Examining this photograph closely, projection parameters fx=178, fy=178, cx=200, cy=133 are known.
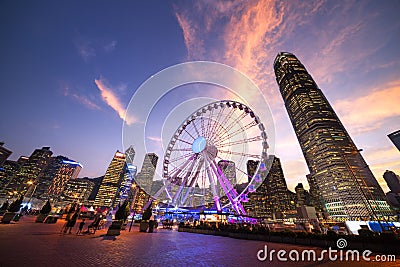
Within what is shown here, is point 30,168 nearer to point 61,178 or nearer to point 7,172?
point 7,172

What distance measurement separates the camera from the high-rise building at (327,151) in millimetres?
83619

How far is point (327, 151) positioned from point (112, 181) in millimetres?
176532

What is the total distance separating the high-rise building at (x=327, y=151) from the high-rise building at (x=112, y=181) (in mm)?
150813

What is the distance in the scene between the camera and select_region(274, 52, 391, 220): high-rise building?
83619 millimetres

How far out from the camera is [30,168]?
14600 centimetres

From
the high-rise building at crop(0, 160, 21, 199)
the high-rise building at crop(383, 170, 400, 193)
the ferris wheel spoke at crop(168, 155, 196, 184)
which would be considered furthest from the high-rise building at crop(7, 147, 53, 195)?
the high-rise building at crop(383, 170, 400, 193)

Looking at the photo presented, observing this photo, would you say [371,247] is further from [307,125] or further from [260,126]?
[307,125]

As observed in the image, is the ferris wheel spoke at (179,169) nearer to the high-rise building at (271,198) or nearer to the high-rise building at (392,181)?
the high-rise building at (271,198)

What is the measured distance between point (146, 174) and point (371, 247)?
17554 cm

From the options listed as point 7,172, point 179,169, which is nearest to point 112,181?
point 7,172

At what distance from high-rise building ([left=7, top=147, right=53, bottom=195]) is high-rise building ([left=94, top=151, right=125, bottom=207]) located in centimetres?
5034

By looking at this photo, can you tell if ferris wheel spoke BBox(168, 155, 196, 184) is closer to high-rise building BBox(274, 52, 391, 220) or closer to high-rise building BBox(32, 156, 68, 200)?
high-rise building BBox(274, 52, 391, 220)

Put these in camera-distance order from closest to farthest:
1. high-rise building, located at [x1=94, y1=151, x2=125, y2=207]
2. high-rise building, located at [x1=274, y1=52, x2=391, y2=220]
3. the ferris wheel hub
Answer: the ferris wheel hub → high-rise building, located at [x1=274, y1=52, x2=391, y2=220] → high-rise building, located at [x1=94, y1=151, x2=125, y2=207]

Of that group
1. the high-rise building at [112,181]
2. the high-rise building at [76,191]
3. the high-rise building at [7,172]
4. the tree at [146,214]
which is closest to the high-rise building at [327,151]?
the tree at [146,214]
